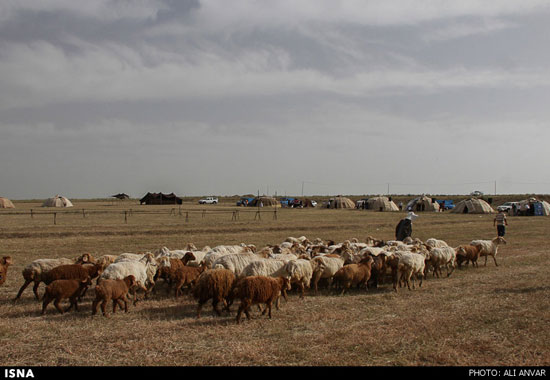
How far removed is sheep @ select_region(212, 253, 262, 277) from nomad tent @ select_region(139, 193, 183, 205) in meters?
72.0

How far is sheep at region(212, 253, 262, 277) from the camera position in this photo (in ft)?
34.8

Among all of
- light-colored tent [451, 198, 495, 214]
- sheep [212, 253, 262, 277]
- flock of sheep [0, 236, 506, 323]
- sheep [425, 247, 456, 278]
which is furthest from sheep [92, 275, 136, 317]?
light-colored tent [451, 198, 495, 214]

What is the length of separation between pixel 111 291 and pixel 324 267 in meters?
5.34

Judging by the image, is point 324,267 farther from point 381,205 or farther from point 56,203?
point 56,203

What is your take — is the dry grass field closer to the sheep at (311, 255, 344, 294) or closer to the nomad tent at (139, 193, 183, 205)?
the sheep at (311, 255, 344, 294)

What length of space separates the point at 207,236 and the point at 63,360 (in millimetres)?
18647

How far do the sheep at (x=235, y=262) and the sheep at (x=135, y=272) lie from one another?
165 cm

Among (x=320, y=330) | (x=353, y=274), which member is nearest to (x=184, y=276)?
(x=320, y=330)

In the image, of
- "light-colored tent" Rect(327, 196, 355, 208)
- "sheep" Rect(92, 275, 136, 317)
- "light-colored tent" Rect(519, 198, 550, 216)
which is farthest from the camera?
"light-colored tent" Rect(327, 196, 355, 208)

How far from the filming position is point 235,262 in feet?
35.4

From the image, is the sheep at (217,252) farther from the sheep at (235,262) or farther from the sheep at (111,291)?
the sheep at (111,291)

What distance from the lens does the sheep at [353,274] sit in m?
10.8

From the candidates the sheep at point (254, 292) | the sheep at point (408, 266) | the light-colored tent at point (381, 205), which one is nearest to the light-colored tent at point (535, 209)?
the light-colored tent at point (381, 205)
